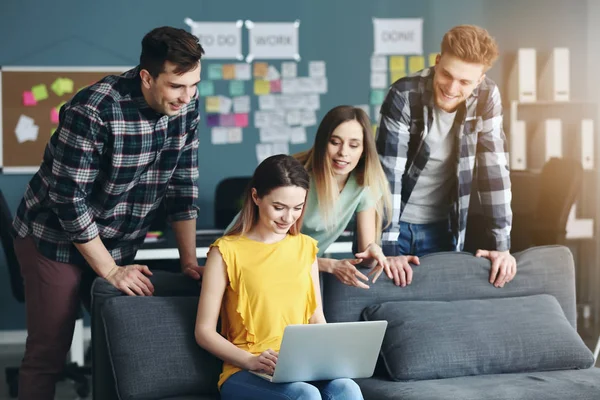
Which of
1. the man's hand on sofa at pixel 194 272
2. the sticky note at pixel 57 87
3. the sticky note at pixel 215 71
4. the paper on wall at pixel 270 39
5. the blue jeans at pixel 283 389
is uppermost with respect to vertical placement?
the paper on wall at pixel 270 39

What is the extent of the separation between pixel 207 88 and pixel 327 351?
3.60 metres

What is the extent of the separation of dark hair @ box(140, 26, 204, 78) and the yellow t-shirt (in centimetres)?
50

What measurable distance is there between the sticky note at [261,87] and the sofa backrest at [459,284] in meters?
2.99

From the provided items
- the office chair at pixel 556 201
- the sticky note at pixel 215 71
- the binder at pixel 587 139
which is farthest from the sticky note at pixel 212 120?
the binder at pixel 587 139

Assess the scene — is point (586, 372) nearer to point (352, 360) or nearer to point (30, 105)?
point (352, 360)

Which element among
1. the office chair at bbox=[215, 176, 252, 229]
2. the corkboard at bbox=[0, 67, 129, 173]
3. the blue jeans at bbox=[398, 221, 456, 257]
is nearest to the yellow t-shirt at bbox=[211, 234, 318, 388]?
the blue jeans at bbox=[398, 221, 456, 257]

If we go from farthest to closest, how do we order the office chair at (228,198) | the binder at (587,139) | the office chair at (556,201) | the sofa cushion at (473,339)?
the binder at (587,139) < the office chair at (228,198) < the office chair at (556,201) < the sofa cushion at (473,339)

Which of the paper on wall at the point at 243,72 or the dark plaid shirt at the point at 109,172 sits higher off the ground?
the paper on wall at the point at 243,72

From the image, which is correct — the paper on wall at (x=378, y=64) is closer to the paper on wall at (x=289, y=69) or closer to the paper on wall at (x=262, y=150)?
the paper on wall at (x=289, y=69)

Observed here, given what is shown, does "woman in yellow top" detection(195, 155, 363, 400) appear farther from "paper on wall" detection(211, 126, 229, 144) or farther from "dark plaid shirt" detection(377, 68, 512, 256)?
"paper on wall" detection(211, 126, 229, 144)

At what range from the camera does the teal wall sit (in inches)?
201

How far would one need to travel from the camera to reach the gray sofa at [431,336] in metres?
2.17

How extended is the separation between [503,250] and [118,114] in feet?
4.41

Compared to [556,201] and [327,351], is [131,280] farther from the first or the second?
[556,201]
